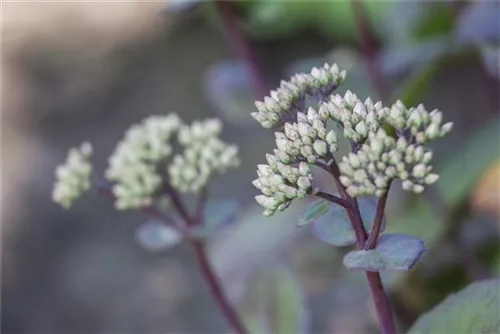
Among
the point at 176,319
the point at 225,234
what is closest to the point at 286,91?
the point at 225,234

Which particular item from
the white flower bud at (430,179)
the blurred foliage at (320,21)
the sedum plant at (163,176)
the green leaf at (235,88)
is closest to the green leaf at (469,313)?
the white flower bud at (430,179)

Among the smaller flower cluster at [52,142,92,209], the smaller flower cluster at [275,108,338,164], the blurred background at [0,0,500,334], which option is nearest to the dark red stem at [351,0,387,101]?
the blurred background at [0,0,500,334]

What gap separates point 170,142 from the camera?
1.18 meters

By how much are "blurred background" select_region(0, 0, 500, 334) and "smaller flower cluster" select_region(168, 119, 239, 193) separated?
11 cm

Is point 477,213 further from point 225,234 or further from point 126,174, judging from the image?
point 126,174

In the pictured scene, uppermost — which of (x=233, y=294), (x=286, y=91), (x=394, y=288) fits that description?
(x=286, y=91)

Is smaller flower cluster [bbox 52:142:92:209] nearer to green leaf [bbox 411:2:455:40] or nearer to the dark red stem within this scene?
the dark red stem

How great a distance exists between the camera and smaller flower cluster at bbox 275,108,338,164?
0.76m

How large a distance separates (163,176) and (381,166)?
50cm

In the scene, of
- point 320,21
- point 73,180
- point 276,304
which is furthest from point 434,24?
point 320,21

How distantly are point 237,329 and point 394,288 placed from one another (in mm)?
366

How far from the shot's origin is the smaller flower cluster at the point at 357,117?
2.50 feet

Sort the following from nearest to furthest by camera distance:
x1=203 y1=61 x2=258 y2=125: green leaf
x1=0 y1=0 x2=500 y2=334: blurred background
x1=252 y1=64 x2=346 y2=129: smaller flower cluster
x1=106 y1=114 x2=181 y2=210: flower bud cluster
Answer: x1=252 y1=64 x2=346 y2=129: smaller flower cluster
x1=106 y1=114 x2=181 y2=210: flower bud cluster
x1=0 y1=0 x2=500 y2=334: blurred background
x1=203 y1=61 x2=258 y2=125: green leaf

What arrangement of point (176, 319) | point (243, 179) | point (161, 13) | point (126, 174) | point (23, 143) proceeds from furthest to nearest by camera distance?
point (23, 143)
point (243, 179)
point (176, 319)
point (161, 13)
point (126, 174)
